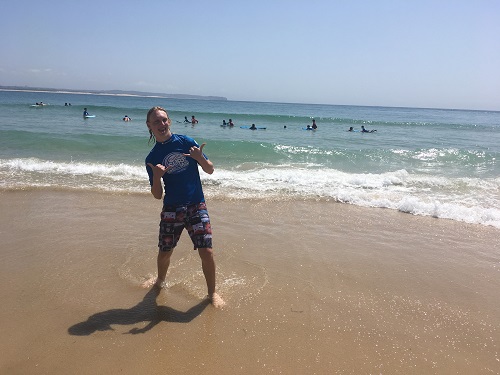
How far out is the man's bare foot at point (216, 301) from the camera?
138 inches

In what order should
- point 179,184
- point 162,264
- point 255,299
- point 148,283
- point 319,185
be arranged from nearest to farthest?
point 179,184
point 255,299
point 162,264
point 148,283
point 319,185

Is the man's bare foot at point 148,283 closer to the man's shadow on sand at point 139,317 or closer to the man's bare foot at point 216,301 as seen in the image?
the man's shadow on sand at point 139,317

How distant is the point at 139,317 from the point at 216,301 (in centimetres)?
74

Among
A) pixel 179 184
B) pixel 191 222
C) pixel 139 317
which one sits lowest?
pixel 139 317

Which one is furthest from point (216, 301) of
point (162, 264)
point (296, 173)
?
point (296, 173)

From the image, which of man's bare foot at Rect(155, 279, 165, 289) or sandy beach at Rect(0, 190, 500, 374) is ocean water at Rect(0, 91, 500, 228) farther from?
man's bare foot at Rect(155, 279, 165, 289)

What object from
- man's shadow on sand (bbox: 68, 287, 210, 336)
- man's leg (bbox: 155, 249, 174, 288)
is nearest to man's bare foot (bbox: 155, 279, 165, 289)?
man's leg (bbox: 155, 249, 174, 288)

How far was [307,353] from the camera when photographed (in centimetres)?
291

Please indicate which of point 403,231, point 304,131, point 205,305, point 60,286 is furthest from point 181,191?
point 304,131

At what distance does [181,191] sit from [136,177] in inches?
266

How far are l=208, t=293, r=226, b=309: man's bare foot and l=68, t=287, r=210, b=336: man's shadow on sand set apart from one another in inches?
2.0

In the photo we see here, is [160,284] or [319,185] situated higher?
[319,185]

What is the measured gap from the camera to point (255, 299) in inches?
145

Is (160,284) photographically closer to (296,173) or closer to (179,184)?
(179,184)
